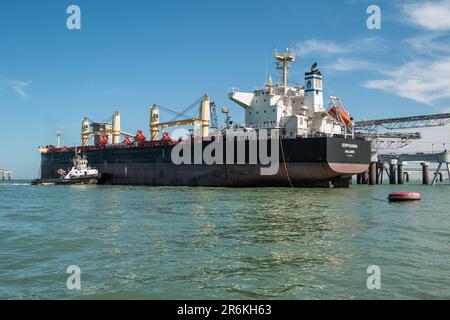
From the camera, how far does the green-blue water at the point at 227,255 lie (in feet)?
24.8

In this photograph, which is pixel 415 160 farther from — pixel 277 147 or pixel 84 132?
pixel 84 132

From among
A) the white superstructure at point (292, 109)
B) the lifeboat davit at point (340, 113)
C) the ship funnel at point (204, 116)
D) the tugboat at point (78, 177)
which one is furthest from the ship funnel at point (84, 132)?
the lifeboat davit at point (340, 113)

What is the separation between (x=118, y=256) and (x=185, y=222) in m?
5.88

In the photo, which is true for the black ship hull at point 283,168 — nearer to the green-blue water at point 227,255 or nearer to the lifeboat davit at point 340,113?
the lifeboat davit at point 340,113

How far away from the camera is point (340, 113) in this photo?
4194 cm

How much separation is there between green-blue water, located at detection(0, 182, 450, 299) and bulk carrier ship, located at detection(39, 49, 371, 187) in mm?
17112

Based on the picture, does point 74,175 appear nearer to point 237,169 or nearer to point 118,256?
point 237,169

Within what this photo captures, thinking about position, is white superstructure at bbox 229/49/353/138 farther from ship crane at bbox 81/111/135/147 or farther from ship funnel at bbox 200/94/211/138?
ship crane at bbox 81/111/135/147

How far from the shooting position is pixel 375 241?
39.0ft

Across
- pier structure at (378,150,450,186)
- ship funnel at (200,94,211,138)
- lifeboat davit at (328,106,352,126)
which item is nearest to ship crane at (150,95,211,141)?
ship funnel at (200,94,211,138)

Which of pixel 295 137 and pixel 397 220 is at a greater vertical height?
pixel 295 137

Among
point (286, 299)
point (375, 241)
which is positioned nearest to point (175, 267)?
point (286, 299)

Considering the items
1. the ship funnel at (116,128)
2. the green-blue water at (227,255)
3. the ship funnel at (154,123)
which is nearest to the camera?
the green-blue water at (227,255)

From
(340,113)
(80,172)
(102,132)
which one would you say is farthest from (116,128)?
(340,113)
